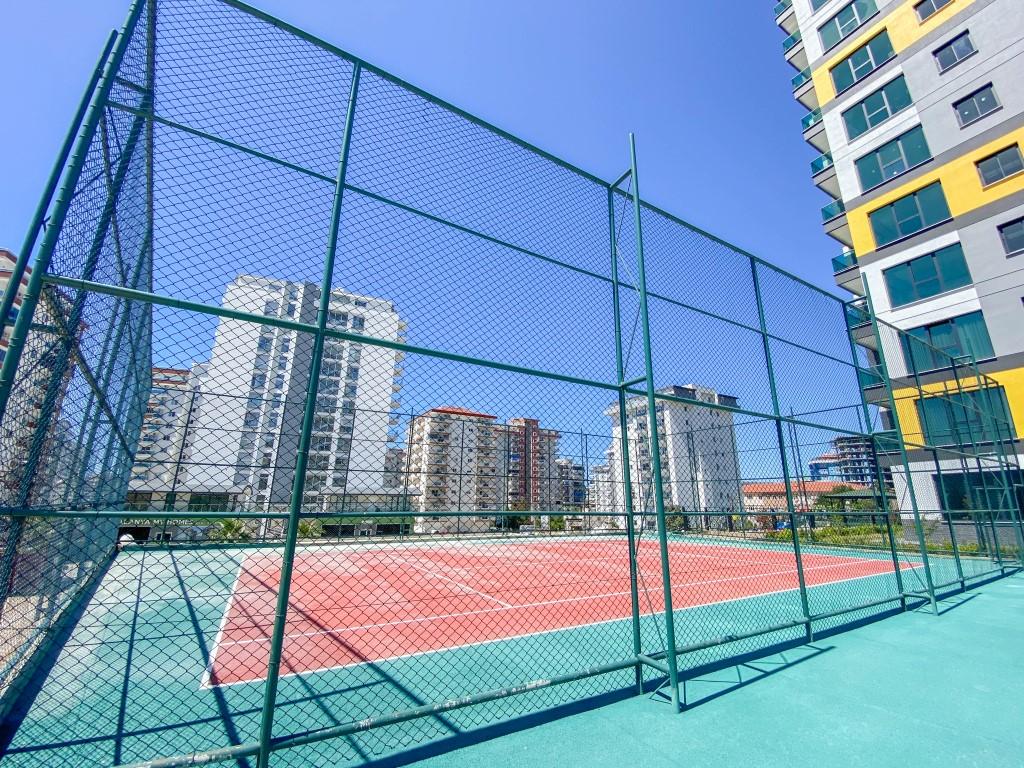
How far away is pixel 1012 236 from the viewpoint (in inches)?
539

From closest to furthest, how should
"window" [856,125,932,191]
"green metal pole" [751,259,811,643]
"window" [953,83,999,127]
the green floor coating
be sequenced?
the green floor coating, "green metal pole" [751,259,811,643], "window" [953,83,999,127], "window" [856,125,932,191]

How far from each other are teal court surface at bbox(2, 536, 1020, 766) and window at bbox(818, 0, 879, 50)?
72.9ft

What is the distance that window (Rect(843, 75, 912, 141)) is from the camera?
55.6 feet

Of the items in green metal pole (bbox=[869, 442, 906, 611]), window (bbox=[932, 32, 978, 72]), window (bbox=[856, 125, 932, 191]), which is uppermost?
window (bbox=[932, 32, 978, 72])

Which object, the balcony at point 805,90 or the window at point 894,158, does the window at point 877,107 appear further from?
the balcony at point 805,90

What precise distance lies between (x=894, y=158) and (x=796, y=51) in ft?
29.8

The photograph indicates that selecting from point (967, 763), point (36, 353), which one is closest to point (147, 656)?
point (36, 353)

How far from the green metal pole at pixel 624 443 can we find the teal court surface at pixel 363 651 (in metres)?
0.15

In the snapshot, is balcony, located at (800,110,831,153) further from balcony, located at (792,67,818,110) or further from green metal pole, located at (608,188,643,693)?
green metal pole, located at (608,188,643,693)

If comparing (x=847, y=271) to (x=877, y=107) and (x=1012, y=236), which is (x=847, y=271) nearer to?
(x=1012, y=236)

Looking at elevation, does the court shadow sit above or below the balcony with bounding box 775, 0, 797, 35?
below

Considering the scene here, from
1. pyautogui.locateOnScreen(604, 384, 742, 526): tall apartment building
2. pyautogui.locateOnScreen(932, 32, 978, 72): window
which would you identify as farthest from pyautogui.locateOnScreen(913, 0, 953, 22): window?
pyautogui.locateOnScreen(604, 384, 742, 526): tall apartment building

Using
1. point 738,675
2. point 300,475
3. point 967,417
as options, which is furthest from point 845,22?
point 300,475

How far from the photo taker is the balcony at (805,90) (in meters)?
20.9
